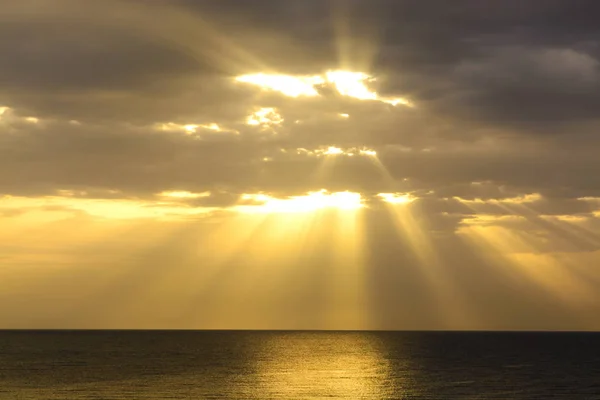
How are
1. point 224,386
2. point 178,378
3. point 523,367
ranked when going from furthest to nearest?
1. point 523,367
2. point 178,378
3. point 224,386

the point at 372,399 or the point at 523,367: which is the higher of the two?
the point at 523,367

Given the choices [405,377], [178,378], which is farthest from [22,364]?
[405,377]

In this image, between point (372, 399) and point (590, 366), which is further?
point (590, 366)

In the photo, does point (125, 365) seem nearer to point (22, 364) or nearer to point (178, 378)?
point (22, 364)

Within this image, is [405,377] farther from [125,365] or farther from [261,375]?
[125,365]

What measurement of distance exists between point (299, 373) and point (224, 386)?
2614 centimetres

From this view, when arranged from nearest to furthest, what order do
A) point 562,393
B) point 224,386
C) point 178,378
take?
point 562,393, point 224,386, point 178,378

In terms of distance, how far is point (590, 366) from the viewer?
524 feet

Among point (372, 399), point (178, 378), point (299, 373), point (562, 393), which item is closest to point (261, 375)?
point (299, 373)

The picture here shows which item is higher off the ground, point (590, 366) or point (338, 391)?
point (590, 366)

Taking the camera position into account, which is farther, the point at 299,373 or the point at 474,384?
the point at 299,373

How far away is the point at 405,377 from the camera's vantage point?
128m

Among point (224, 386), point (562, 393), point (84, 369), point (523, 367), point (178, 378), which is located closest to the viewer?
point (562, 393)

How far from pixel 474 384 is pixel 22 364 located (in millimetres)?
90426
